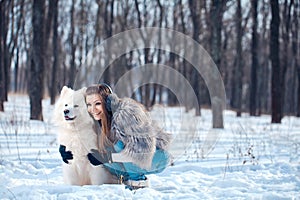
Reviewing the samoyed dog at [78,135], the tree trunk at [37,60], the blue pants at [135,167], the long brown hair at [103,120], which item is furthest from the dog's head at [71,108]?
the tree trunk at [37,60]

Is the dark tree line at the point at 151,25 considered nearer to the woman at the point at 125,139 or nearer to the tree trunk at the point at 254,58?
the tree trunk at the point at 254,58

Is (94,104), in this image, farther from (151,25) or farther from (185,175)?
(151,25)

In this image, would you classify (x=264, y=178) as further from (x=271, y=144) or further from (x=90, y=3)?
(x=90, y=3)

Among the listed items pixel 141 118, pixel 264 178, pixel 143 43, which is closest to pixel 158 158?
pixel 141 118

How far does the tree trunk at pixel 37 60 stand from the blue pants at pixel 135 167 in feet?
26.2

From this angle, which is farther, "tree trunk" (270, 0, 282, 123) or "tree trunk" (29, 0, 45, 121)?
"tree trunk" (270, 0, 282, 123)

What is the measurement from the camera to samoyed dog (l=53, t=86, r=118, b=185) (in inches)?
163

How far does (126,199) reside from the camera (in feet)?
12.7

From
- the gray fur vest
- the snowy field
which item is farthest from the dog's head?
the snowy field

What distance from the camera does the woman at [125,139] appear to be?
411 cm

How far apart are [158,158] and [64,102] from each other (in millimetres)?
1193

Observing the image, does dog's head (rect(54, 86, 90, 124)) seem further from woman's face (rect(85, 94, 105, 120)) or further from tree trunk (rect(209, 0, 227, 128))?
tree trunk (rect(209, 0, 227, 128))

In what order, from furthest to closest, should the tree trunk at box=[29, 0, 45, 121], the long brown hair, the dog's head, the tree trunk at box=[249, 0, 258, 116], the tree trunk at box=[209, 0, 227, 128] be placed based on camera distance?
the tree trunk at box=[249, 0, 258, 116] < the tree trunk at box=[209, 0, 227, 128] < the tree trunk at box=[29, 0, 45, 121] < the long brown hair < the dog's head

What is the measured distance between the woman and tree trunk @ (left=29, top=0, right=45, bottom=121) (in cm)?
780
